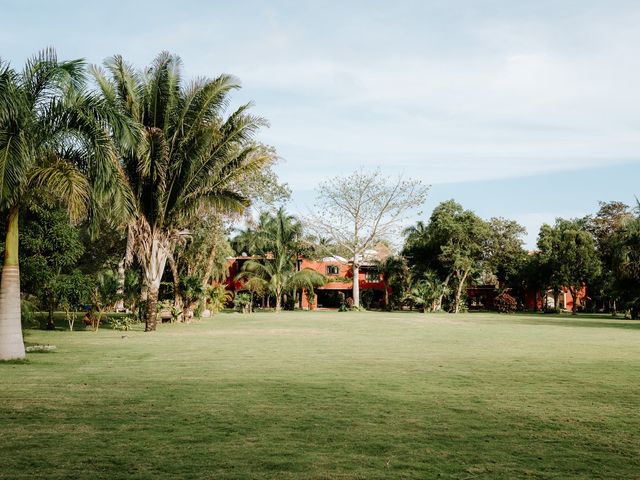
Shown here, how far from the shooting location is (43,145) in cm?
1215

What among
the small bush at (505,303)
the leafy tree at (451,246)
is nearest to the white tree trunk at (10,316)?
the leafy tree at (451,246)

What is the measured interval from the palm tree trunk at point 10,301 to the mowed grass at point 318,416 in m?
0.48

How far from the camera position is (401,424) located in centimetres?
675

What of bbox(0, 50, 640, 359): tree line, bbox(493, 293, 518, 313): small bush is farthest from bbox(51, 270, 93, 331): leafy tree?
bbox(493, 293, 518, 313): small bush

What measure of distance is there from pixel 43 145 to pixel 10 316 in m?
3.27

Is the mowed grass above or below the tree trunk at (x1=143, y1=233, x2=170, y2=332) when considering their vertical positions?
below

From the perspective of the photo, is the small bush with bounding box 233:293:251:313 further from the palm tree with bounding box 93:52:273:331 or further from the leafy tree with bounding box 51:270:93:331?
the leafy tree with bounding box 51:270:93:331

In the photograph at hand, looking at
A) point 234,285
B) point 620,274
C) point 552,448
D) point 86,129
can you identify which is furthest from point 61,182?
point 234,285

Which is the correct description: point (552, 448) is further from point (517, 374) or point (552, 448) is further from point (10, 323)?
point (10, 323)

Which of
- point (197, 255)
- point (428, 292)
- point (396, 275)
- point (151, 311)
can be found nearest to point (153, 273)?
point (151, 311)

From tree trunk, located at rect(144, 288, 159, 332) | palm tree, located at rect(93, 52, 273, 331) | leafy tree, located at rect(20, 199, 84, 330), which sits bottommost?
tree trunk, located at rect(144, 288, 159, 332)

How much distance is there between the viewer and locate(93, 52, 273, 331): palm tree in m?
22.0

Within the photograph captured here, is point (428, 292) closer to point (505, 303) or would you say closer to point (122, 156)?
point (505, 303)

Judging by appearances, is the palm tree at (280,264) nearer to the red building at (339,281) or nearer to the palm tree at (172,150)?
the red building at (339,281)
